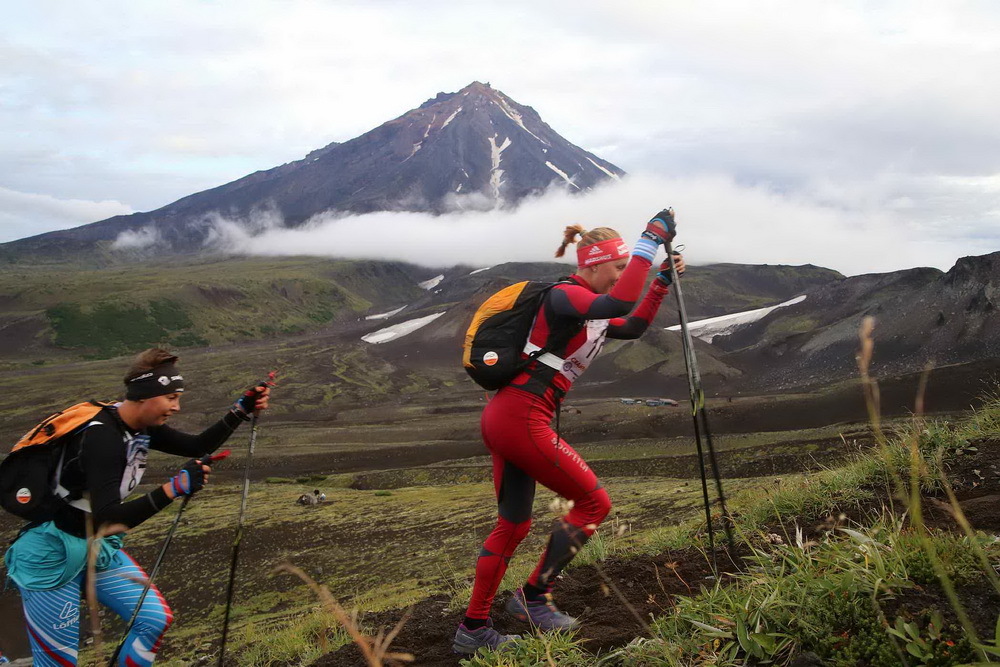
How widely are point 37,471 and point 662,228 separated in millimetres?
3982

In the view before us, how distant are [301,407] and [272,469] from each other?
4043 centimetres

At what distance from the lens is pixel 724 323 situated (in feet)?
413

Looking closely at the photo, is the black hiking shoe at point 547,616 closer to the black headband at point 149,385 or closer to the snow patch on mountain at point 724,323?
the black headband at point 149,385

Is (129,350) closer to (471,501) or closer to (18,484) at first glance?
(471,501)

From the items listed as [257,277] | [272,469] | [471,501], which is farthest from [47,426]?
[257,277]

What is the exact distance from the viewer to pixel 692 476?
27781mm

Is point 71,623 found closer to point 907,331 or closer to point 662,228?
point 662,228

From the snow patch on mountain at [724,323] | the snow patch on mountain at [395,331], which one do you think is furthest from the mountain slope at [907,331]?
the snow patch on mountain at [395,331]

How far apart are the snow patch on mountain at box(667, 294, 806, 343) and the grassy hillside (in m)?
89.6

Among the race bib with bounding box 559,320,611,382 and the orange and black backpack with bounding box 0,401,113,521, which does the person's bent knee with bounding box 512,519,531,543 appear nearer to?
the race bib with bounding box 559,320,611,382

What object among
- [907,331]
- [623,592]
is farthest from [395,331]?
[623,592]

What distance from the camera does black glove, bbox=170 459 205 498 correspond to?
162 inches

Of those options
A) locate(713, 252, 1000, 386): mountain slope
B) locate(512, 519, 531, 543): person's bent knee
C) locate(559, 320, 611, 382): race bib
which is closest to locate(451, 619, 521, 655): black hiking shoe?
locate(512, 519, 531, 543): person's bent knee

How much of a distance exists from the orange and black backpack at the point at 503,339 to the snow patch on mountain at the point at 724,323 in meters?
A: 118
